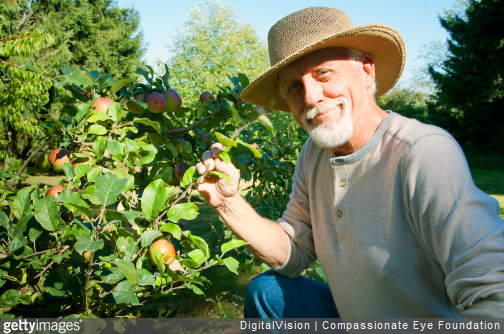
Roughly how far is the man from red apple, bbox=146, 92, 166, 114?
1.17 feet

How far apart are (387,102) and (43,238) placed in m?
23.8

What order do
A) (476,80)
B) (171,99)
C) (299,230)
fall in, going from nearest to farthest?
(299,230)
(171,99)
(476,80)

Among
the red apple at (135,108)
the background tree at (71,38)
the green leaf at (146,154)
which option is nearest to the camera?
the green leaf at (146,154)

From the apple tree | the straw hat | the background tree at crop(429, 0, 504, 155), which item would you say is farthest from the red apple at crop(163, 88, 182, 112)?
the background tree at crop(429, 0, 504, 155)

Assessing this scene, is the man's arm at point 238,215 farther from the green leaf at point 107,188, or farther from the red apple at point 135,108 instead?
the red apple at point 135,108

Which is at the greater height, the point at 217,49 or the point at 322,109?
the point at 217,49

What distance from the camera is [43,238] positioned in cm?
140

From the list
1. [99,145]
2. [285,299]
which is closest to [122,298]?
[99,145]

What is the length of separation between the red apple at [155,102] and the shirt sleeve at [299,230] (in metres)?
0.67

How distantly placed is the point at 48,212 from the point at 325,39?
1024 millimetres

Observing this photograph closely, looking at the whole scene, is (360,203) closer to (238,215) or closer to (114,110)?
(238,215)

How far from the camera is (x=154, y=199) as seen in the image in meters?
1.22

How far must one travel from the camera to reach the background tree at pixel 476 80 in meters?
14.8

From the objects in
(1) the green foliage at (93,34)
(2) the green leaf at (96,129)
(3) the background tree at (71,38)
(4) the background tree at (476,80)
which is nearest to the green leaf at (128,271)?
(2) the green leaf at (96,129)
